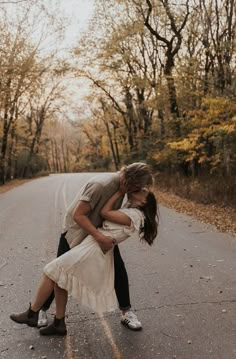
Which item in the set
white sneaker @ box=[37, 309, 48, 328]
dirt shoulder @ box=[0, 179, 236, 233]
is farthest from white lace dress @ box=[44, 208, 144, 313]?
dirt shoulder @ box=[0, 179, 236, 233]

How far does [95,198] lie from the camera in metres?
4.04

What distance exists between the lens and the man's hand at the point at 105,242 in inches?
157

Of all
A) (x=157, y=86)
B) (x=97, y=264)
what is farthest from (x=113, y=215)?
(x=157, y=86)

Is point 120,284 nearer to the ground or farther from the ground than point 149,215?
nearer to the ground

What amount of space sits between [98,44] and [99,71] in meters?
2.52

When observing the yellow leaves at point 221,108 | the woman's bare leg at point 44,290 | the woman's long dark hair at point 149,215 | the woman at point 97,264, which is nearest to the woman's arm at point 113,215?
the woman at point 97,264

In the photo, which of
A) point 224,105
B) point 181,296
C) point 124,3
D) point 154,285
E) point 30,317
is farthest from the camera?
point 124,3

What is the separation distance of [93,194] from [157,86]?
59.8ft

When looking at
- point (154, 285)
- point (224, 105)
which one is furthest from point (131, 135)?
point (154, 285)

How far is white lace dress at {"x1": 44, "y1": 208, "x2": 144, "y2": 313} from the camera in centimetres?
398

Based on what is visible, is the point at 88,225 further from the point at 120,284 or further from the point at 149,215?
the point at 120,284

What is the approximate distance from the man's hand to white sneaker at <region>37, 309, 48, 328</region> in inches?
47.3

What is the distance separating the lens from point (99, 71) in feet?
106

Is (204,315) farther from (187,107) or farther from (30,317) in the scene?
(187,107)
